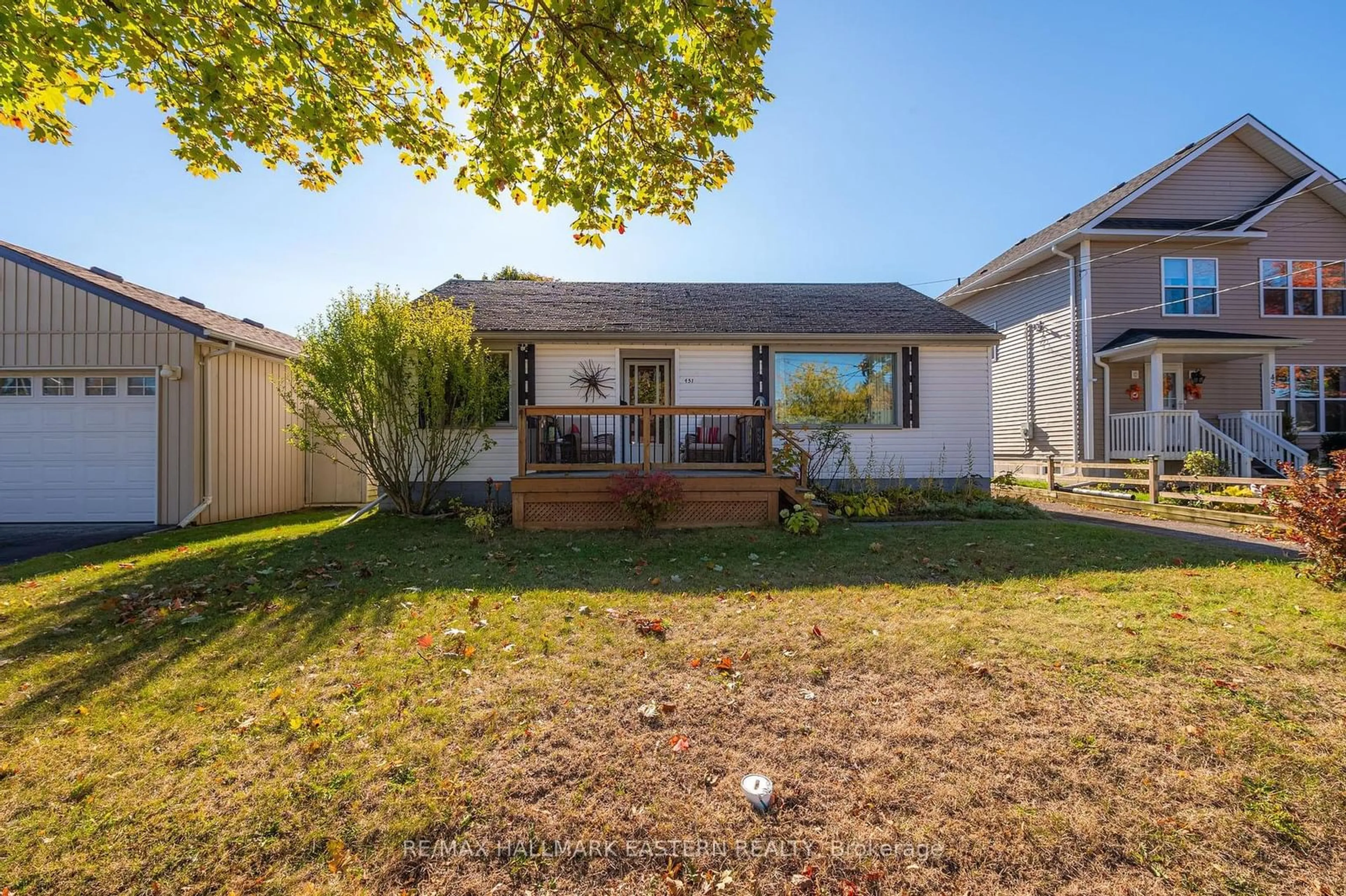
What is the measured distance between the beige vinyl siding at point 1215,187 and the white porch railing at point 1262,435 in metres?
5.16

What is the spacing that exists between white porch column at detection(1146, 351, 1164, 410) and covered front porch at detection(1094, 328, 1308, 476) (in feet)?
0.05

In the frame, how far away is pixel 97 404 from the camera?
897cm

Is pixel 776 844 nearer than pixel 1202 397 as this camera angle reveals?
Yes

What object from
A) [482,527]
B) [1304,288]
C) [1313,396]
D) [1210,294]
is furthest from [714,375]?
[1304,288]

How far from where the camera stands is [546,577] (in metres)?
5.33

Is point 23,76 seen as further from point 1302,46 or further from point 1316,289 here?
point 1316,289

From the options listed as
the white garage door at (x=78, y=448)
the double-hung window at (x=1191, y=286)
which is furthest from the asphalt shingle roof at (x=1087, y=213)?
the white garage door at (x=78, y=448)

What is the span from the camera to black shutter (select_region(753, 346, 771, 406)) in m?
10.2

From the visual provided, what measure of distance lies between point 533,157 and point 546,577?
420 centimetres

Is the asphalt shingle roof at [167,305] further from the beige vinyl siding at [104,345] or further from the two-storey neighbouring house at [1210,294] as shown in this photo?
the two-storey neighbouring house at [1210,294]

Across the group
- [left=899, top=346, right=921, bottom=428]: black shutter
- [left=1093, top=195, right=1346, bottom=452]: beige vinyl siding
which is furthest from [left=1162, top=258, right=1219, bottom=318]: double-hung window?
[left=899, top=346, right=921, bottom=428]: black shutter

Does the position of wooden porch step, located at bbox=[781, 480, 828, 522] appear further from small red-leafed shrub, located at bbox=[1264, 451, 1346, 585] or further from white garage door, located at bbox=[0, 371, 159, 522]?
white garage door, located at bbox=[0, 371, 159, 522]

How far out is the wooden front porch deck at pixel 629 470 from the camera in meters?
7.76

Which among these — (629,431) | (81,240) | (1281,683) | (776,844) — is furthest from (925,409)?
(81,240)
